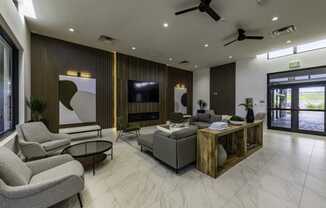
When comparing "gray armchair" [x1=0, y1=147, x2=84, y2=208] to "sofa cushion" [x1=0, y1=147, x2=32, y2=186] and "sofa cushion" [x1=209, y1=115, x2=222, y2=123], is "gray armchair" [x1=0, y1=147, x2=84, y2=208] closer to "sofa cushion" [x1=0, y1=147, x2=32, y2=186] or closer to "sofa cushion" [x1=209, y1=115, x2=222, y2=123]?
"sofa cushion" [x1=0, y1=147, x2=32, y2=186]

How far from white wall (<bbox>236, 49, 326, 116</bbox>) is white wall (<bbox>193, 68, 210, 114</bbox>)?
6.64 feet

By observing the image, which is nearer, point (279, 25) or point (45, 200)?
point (45, 200)

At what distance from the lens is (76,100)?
543cm

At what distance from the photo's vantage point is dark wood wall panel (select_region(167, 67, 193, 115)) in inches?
355

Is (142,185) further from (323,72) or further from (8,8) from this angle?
(323,72)

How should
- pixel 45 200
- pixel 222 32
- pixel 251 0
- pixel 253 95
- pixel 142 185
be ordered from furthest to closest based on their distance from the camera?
pixel 253 95 < pixel 222 32 < pixel 251 0 < pixel 142 185 < pixel 45 200

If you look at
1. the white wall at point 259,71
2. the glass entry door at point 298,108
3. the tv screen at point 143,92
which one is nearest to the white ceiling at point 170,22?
the white wall at point 259,71

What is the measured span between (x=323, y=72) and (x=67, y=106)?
959 cm

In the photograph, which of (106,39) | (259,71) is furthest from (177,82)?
(106,39)

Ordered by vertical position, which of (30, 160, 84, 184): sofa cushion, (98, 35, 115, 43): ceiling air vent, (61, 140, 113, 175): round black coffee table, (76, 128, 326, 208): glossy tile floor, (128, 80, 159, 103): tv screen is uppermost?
(98, 35, 115, 43): ceiling air vent

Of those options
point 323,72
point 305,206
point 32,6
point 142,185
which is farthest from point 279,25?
point 32,6

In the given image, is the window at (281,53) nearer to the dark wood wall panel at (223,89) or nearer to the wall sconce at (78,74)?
the dark wood wall panel at (223,89)

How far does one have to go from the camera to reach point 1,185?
4.18ft

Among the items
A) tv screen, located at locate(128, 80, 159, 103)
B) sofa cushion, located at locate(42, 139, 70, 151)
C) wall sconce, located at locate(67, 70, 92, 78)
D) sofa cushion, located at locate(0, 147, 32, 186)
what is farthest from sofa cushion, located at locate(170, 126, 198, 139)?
wall sconce, located at locate(67, 70, 92, 78)
